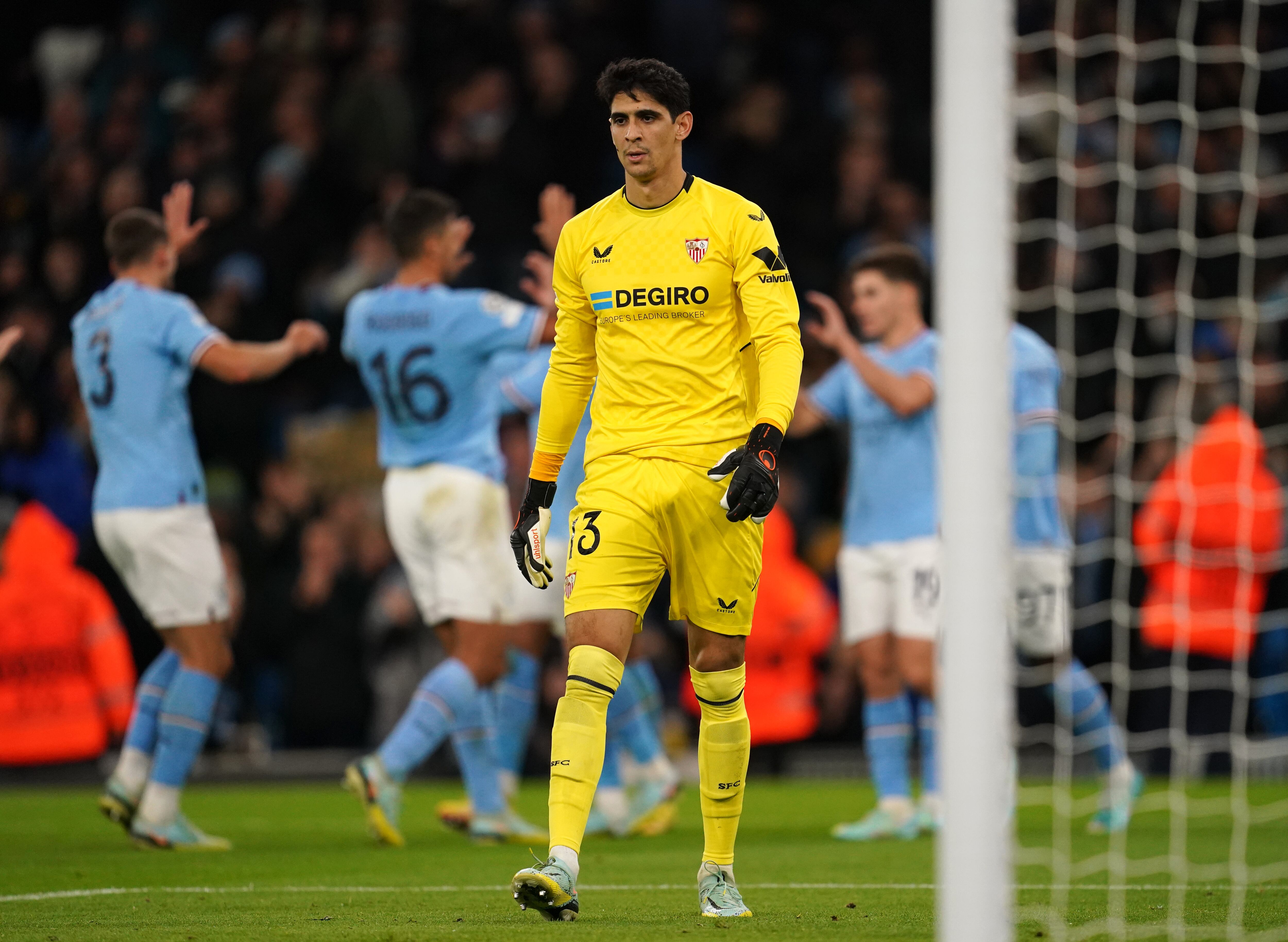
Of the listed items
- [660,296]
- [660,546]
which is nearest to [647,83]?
[660,296]

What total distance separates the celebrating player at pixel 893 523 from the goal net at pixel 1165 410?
2.24 feet

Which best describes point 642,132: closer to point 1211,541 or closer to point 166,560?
point 166,560

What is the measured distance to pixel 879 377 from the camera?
841 cm

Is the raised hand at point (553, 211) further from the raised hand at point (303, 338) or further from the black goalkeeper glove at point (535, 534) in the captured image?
the black goalkeeper glove at point (535, 534)

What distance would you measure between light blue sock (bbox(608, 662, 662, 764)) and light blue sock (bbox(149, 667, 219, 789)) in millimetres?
1888

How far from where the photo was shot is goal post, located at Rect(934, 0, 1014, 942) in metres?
3.52

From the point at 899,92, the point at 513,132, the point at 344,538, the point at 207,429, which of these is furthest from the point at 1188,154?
the point at 207,429

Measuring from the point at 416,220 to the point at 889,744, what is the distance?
11.2 ft

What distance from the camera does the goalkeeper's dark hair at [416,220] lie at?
8.25 m

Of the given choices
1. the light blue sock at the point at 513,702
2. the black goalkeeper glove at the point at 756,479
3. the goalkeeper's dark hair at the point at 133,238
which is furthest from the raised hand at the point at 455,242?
the black goalkeeper glove at the point at 756,479

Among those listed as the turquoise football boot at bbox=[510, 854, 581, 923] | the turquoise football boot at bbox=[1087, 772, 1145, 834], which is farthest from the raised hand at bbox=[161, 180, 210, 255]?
the turquoise football boot at bbox=[1087, 772, 1145, 834]

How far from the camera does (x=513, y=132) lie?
14594mm

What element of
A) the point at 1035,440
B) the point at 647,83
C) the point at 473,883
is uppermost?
the point at 647,83

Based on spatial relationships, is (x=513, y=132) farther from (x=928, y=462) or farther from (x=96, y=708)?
(x=928, y=462)
